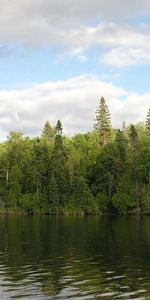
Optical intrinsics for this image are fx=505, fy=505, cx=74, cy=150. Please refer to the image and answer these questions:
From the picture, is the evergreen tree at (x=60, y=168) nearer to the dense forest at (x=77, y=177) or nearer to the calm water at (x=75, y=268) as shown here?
the dense forest at (x=77, y=177)

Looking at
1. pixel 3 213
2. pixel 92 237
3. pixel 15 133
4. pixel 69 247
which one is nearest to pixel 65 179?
pixel 3 213

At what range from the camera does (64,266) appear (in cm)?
3784

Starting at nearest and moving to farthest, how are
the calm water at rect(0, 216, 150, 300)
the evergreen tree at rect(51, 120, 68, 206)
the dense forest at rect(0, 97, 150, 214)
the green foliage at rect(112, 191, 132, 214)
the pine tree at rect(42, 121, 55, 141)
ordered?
the calm water at rect(0, 216, 150, 300) → the green foliage at rect(112, 191, 132, 214) → the dense forest at rect(0, 97, 150, 214) → the evergreen tree at rect(51, 120, 68, 206) → the pine tree at rect(42, 121, 55, 141)

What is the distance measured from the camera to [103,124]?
174m

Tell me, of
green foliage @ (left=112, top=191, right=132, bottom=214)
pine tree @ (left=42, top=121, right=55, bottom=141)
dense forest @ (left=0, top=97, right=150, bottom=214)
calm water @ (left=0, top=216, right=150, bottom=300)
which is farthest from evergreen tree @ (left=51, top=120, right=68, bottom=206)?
calm water @ (left=0, top=216, right=150, bottom=300)

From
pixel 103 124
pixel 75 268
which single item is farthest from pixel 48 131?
pixel 75 268

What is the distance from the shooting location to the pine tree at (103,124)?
17262 centimetres

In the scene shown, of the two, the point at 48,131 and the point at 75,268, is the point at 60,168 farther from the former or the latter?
the point at 75,268

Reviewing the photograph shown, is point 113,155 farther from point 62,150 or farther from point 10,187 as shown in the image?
point 10,187

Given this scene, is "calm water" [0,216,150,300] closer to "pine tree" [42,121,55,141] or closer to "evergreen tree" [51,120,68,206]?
"evergreen tree" [51,120,68,206]

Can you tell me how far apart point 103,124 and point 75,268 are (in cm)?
13866

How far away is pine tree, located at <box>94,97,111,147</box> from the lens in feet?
566

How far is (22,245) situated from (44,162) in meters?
97.7

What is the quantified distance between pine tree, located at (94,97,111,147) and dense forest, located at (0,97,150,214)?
11357mm
